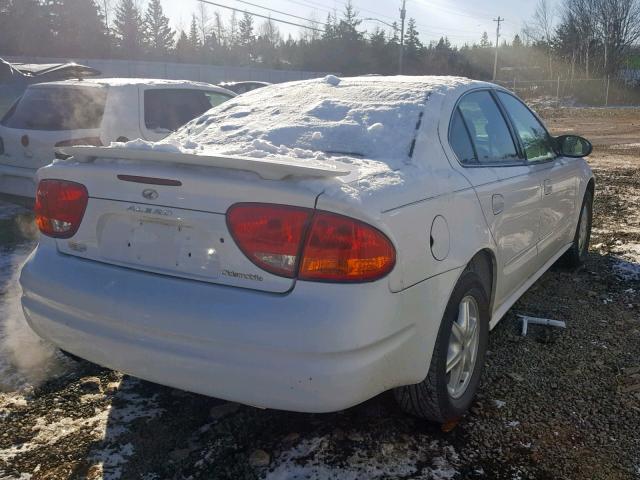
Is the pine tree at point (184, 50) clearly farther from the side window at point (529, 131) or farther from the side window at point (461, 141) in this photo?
the side window at point (461, 141)

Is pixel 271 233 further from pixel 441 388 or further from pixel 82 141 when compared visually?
pixel 82 141

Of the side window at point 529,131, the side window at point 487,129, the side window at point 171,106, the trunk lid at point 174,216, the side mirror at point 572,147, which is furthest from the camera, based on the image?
the side window at point 171,106

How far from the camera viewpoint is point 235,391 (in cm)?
212

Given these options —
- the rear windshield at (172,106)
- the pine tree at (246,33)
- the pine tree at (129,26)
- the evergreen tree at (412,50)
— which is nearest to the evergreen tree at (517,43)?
the evergreen tree at (412,50)

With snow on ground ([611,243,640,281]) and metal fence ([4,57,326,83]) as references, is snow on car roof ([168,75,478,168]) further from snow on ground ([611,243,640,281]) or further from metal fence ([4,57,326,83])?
metal fence ([4,57,326,83])

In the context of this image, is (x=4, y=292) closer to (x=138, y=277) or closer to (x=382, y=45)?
(x=138, y=277)

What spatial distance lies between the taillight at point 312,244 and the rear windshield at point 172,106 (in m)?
4.46

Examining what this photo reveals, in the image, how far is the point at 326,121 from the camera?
3.05 m

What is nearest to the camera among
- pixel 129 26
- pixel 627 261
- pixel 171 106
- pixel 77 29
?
pixel 627 261

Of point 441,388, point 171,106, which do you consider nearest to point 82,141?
point 171,106

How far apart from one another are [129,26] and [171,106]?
5213 cm

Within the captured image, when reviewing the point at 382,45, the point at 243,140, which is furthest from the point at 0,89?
the point at 382,45

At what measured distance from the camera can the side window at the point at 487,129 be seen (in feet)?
10.6

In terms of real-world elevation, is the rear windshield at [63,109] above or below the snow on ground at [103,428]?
above
